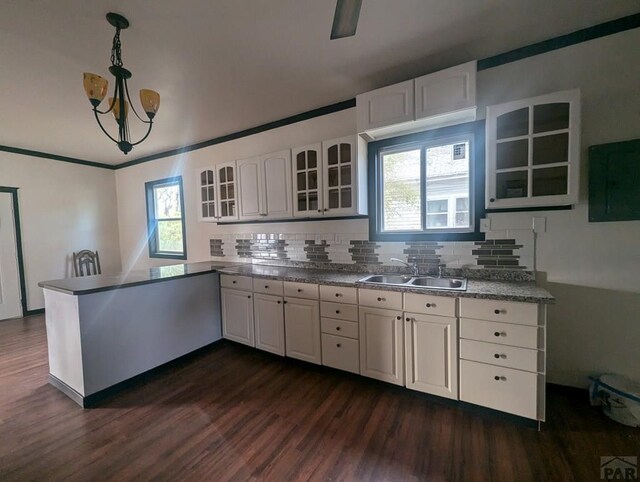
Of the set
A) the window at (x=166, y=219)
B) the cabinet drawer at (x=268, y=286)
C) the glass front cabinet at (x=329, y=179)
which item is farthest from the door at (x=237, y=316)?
the window at (x=166, y=219)

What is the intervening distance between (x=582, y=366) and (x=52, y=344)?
4.25 metres

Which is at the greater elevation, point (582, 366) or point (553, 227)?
point (553, 227)

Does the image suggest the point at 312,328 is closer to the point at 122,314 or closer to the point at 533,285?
the point at 122,314

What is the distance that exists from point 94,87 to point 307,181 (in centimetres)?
176

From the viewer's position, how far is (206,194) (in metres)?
3.72

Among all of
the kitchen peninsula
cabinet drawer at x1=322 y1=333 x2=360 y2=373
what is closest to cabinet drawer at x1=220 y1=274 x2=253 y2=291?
the kitchen peninsula

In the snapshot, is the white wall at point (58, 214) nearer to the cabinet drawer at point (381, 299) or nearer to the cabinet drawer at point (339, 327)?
the cabinet drawer at point (339, 327)

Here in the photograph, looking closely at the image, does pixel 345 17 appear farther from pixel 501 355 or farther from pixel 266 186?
pixel 501 355

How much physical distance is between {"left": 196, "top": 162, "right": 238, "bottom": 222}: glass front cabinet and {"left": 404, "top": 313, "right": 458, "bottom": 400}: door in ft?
7.98

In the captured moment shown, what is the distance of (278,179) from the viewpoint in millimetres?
3045

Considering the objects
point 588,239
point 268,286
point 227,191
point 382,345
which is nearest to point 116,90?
point 227,191

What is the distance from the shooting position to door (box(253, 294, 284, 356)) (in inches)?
106

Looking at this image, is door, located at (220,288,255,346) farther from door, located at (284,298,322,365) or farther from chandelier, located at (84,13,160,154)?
chandelier, located at (84,13,160,154)

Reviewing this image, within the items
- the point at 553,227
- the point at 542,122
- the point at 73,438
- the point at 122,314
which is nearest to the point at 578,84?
the point at 542,122
